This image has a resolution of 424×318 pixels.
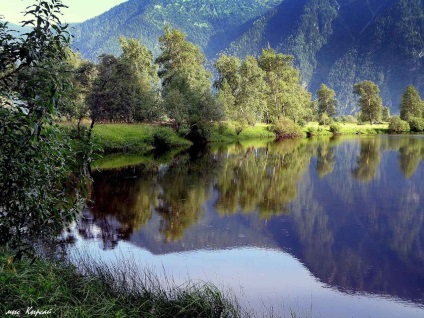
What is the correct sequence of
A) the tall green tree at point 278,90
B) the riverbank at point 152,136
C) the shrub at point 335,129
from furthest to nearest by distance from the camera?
the shrub at point 335,129
the tall green tree at point 278,90
the riverbank at point 152,136

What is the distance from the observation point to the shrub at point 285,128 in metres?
101

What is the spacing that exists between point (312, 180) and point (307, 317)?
26804 millimetres

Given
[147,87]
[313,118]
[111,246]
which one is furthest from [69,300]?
[313,118]

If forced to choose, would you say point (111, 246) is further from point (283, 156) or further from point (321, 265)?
point (283, 156)

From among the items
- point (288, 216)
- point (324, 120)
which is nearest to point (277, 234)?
point (288, 216)

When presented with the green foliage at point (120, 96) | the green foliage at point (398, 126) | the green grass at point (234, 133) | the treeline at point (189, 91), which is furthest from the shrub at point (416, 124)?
the green foliage at point (120, 96)

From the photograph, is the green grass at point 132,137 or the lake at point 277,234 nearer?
the lake at point 277,234

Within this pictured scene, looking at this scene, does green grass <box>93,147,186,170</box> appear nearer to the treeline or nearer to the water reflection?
the water reflection

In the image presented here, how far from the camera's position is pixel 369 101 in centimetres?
14825

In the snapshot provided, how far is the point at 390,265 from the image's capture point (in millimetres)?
17406

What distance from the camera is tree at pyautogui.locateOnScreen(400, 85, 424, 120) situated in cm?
13488

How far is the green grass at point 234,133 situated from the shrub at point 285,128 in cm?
149

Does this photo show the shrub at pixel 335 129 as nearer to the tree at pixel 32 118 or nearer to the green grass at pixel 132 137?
the green grass at pixel 132 137

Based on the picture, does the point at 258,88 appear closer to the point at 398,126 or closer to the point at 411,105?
the point at 398,126
